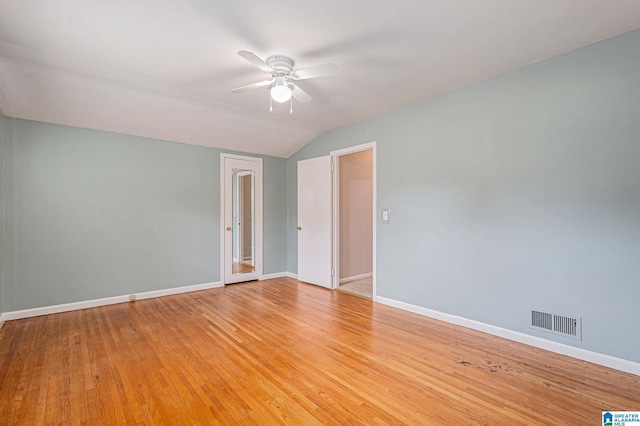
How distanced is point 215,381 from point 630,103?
3900 mm

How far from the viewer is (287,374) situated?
229 cm

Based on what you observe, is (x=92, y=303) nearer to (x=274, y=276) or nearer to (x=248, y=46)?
(x=274, y=276)

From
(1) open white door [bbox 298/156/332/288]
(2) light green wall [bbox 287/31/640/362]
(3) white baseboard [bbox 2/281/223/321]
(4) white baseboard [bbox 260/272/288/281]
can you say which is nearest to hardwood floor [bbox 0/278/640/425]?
(3) white baseboard [bbox 2/281/223/321]

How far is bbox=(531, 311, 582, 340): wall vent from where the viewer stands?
99.7 inches

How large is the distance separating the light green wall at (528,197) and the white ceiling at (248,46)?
0.31 m

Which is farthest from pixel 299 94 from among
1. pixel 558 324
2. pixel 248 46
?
pixel 558 324

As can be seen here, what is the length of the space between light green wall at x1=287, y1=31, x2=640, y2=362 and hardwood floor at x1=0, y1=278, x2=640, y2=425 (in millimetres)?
442

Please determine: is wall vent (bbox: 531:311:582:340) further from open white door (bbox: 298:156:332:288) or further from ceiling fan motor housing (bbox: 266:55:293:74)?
ceiling fan motor housing (bbox: 266:55:293:74)

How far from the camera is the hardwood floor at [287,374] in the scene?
6.06 feet

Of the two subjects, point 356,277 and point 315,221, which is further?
point 356,277

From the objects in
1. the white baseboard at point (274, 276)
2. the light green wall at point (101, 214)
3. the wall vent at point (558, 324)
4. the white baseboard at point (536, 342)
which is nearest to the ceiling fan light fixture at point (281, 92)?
the light green wall at point (101, 214)

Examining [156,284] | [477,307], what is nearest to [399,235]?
[477,307]

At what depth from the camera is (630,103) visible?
2.32 meters

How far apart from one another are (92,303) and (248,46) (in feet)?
12.8
